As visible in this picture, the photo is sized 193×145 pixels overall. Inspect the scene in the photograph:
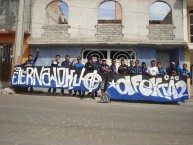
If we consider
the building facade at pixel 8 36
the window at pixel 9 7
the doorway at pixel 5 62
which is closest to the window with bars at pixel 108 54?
the building facade at pixel 8 36

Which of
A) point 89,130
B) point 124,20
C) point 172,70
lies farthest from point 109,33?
point 89,130

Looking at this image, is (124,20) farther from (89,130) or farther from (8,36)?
(89,130)

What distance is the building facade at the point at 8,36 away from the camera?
17.3m

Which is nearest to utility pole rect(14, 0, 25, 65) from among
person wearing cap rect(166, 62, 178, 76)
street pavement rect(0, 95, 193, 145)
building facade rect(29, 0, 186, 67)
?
building facade rect(29, 0, 186, 67)

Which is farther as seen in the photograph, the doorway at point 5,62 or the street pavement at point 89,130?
the doorway at point 5,62

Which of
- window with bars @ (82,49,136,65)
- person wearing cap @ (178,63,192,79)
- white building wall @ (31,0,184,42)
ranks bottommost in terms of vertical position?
person wearing cap @ (178,63,192,79)

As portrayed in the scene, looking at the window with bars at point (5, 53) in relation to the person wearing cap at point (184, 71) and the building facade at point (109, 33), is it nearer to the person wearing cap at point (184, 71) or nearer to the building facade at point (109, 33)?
the building facade at point (109, 33)

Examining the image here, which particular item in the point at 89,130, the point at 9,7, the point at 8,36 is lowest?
the point at 89,130

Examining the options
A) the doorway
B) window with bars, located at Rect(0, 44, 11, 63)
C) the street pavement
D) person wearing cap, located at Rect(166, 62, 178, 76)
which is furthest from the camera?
window with bars, located at Rect(0, 44, 11, 63)

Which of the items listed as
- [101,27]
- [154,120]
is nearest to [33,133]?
[154,120]

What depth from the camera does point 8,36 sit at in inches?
687

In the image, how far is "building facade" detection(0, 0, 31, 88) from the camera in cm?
1730

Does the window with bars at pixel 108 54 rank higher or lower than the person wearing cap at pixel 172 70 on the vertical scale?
higher

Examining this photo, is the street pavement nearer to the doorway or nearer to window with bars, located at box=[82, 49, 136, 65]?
window with bars, located at box=[82, 49, 136, 65]
